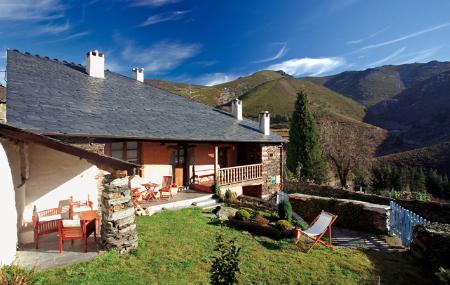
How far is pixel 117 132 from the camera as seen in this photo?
10.3m

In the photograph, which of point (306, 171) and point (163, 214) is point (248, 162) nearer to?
point (163, 214)

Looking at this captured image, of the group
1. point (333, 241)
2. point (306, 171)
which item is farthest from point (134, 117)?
point (306, 171)

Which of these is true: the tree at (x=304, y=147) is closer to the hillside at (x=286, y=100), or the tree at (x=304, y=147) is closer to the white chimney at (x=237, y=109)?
the white chimney at (x=237, y=109)

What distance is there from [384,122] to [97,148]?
11730 cm

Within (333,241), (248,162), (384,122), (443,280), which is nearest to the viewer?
(443,280)

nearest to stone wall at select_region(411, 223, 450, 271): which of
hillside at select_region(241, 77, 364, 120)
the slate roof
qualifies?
the slate roof

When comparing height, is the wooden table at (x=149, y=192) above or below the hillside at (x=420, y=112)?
below

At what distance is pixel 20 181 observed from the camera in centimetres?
701

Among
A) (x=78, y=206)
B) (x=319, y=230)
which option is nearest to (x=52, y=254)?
(x=78, y=206)

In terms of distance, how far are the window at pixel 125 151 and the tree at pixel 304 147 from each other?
17.9 metres

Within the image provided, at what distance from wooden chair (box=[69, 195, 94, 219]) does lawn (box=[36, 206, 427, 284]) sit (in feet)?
5.57

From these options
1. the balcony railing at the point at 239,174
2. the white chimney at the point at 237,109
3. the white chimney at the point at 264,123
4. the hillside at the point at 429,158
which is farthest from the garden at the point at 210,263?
the hillside at the point at 429,158

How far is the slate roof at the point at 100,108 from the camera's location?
945 cm

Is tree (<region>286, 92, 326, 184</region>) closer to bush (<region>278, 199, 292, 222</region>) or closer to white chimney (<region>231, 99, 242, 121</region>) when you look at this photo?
white chimney (<region>231, 99, 242, 121</region>)
